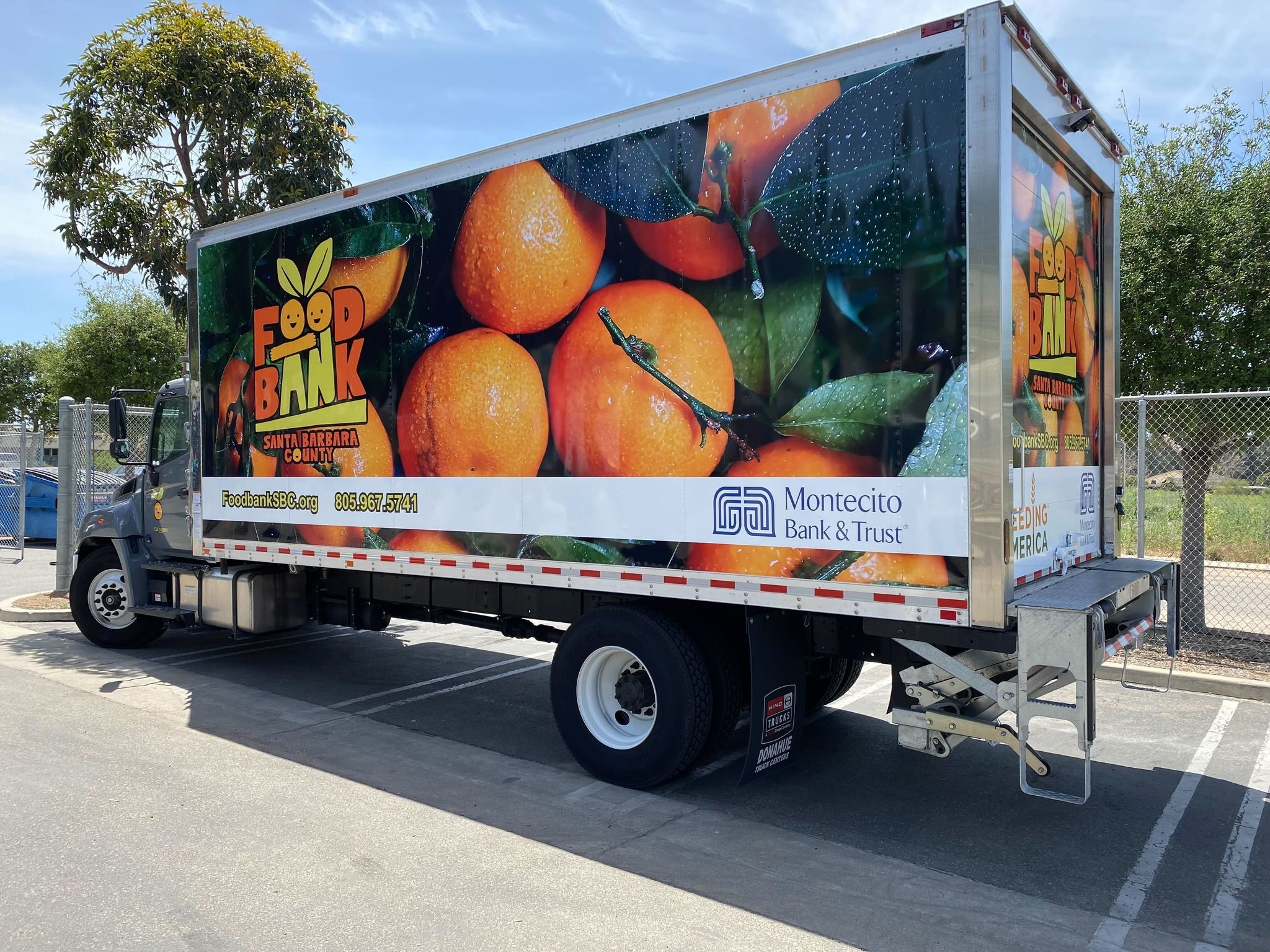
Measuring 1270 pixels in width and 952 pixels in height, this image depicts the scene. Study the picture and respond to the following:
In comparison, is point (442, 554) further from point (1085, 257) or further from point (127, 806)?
point (1085, 257)

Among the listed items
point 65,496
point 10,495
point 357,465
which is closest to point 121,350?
point 10,495

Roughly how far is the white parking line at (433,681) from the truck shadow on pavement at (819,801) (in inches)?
1.1

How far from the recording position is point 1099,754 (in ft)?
19.2

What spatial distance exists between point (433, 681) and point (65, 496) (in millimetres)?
6800

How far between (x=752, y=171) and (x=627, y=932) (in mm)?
3541

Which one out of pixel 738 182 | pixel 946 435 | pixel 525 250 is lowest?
pixel 946 435

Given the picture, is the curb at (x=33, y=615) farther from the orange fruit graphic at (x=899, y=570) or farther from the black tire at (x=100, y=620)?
the orange fruit graphic at (x=899, y=570)

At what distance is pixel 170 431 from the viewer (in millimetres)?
8680

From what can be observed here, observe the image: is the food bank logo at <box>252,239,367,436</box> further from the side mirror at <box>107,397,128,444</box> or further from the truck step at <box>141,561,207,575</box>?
the side mirror at <box>107,397,128,444</box>

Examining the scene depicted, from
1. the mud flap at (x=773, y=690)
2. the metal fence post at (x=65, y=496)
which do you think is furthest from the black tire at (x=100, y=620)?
the mud flap at (x=773, y=690)

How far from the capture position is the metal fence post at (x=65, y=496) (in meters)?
11.4

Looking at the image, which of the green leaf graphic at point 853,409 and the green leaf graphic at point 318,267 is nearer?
the green leaf graphic at point 853,409

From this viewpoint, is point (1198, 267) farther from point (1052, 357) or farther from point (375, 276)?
point (375, 276)

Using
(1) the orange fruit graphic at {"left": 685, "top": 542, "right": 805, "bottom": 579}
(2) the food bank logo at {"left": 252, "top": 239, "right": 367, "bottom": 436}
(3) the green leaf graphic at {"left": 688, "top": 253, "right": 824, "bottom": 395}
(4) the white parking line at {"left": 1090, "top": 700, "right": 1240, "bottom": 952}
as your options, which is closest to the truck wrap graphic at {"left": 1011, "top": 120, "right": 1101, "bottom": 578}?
(3) the green leaf graphic at {"left": 688, "top": 253, "right": 824, "bottom": 395}
